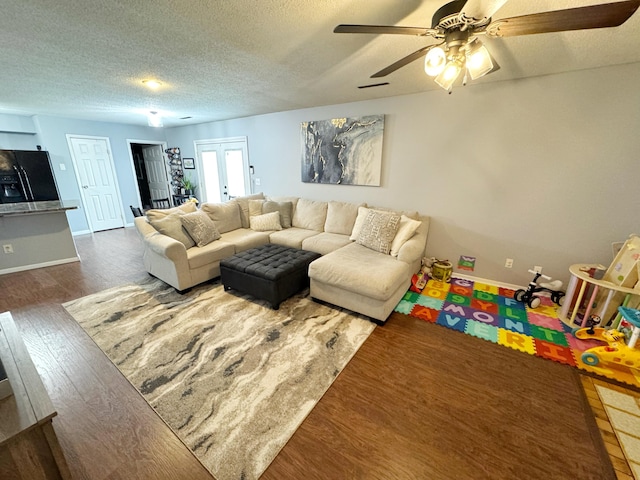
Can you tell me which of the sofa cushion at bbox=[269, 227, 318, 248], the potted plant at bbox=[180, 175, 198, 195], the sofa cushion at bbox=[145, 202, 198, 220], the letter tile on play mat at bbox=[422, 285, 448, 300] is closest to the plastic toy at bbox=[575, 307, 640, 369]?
the letter tile on play mat at bbox=[422, 285, 448, 300]

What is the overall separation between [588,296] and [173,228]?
14.9 feet

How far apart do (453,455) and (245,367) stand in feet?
4.70

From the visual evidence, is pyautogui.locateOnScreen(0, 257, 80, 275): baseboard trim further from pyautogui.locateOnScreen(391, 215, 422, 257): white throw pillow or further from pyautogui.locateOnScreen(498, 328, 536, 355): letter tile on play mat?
pyautogui.locateOnScreen(498, 328, 536, 355): letter tile on play mat

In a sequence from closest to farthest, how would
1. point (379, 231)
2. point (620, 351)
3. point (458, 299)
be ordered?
1. point (620, 351)
2. point (458, 299)
3. point (379, 231)

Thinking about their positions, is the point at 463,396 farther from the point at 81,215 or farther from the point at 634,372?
the point at 81,215

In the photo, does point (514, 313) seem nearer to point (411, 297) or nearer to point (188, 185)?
point (411, 297)

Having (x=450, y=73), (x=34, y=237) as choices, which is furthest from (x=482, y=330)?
(x=34, y=237)

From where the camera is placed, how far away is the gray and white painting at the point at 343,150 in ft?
11.7

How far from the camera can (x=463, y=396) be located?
168cm

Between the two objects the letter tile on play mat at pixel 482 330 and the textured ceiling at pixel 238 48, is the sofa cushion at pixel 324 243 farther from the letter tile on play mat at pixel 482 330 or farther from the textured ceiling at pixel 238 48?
the textured ceiling at pixel 238 48

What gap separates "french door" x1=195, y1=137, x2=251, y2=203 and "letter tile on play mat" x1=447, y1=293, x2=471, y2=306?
424cm

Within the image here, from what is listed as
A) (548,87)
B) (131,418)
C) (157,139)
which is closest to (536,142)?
(548,87)

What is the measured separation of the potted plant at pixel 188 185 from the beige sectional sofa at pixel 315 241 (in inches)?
118

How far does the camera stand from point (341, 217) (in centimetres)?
367
